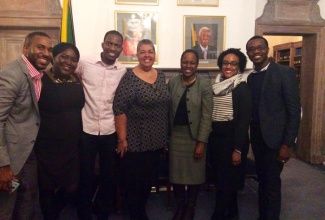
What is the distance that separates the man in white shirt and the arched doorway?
8.68 feet

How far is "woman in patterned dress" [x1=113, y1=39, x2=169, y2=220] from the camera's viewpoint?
204 centimetres

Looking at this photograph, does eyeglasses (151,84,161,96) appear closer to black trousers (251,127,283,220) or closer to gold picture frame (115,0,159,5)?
black trousers (251,127,283,220)

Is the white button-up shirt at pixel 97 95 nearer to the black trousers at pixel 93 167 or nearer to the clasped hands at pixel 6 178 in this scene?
the black trousers at pixel 93 167

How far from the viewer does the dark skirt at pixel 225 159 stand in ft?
7.00

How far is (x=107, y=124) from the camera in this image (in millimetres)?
2105

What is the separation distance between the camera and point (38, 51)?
5.57ft

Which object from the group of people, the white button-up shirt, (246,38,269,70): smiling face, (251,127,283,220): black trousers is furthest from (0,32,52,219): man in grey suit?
(251,127,283,220): black trousers

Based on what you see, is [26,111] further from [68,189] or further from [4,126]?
[68,189]

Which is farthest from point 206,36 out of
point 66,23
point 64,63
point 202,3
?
point 64,63

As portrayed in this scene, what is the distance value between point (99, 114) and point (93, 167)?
17.3 inches

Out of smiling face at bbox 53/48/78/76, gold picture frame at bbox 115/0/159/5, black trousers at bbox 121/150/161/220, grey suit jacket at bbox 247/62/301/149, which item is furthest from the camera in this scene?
gold picture frame at bbox 115/0/159/5

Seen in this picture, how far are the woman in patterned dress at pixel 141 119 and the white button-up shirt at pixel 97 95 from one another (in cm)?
8

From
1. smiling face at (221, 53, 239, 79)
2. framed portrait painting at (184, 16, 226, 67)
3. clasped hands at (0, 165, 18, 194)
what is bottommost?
clasped hands at (0, 165, 18, 194)

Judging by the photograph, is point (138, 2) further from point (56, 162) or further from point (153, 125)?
point (56, 162)
